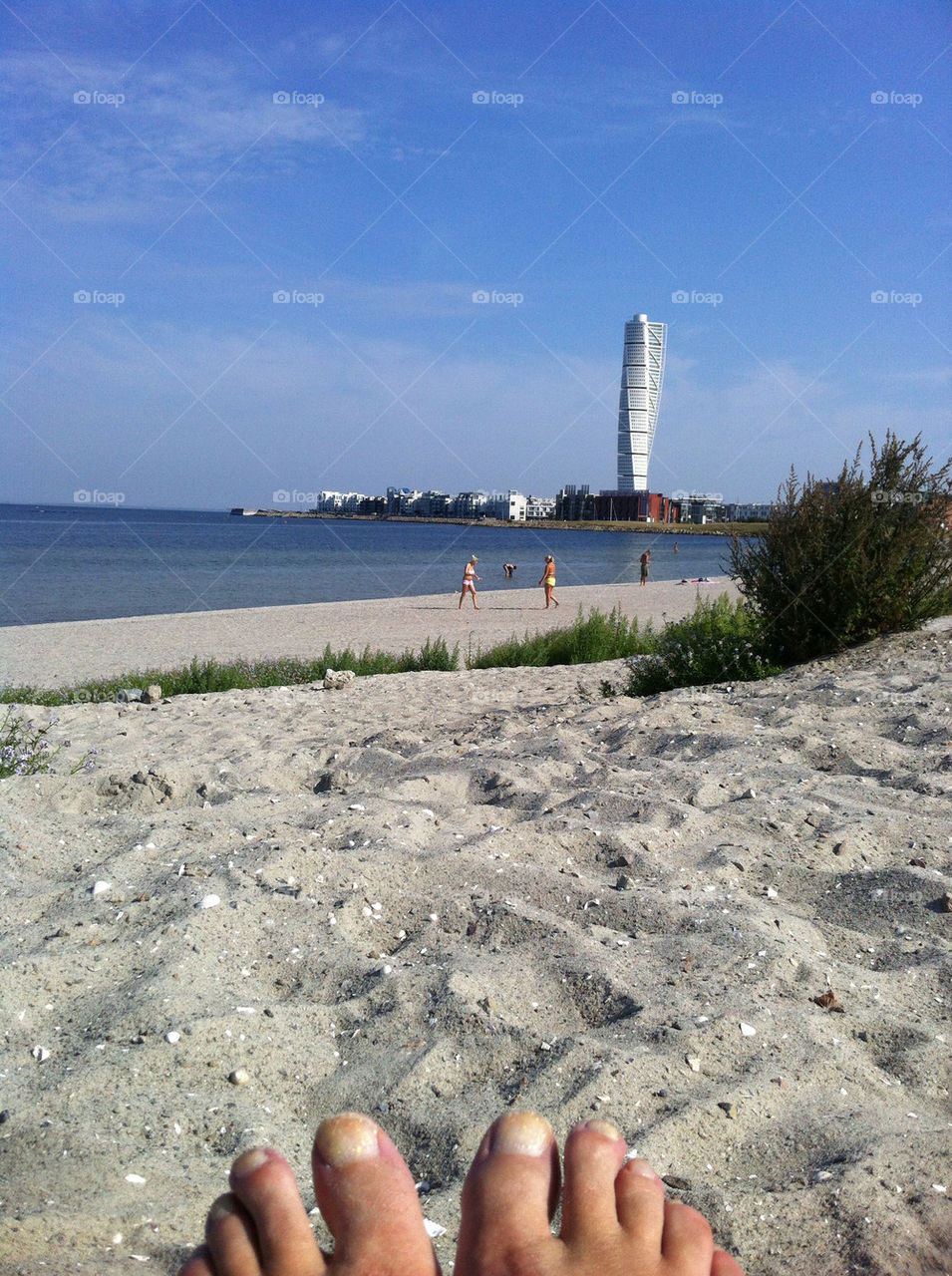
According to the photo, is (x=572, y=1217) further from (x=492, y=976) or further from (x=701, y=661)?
(x=701, y=661)

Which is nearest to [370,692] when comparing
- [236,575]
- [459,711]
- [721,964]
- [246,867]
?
[459,711]

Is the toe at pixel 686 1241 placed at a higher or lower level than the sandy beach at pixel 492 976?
higher

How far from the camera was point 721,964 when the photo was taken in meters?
2.64

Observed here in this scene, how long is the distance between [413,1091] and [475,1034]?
0.24 meters

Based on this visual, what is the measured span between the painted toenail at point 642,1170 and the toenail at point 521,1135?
16cm

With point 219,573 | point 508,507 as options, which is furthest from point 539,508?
point 219,573

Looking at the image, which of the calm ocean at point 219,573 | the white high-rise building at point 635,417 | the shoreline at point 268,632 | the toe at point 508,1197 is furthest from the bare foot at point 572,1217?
the white high-rise building at point 635,417

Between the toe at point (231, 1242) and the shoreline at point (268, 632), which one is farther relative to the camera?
the shoreline at point (268, 632)

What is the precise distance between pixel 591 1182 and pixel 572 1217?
59 millimetres

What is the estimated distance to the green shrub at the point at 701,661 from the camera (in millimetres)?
7551

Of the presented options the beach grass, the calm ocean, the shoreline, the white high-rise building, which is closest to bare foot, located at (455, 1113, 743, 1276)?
the beach grass

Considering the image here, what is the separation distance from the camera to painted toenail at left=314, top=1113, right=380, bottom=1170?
4.67 ft

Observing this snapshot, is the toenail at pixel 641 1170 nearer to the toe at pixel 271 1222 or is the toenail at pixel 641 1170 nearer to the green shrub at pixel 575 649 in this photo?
the toe at pixel 271 1222

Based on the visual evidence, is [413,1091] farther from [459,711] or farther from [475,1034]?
[459,711]
